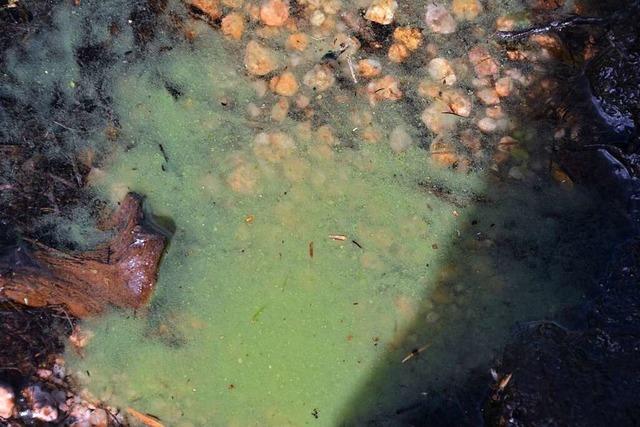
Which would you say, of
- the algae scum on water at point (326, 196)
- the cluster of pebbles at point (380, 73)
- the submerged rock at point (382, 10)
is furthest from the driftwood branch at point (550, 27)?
the submerged rock at point (382, 10)

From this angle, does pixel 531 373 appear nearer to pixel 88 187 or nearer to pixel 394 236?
pixel 394 236

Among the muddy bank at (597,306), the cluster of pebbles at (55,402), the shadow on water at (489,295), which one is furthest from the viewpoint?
the cluster of pebbles at (55,402)

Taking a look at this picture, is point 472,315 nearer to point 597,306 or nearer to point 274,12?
point 597,306

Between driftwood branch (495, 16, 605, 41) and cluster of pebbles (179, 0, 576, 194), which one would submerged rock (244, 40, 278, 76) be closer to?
cluster of pebbles (179, 0, 576, 194)

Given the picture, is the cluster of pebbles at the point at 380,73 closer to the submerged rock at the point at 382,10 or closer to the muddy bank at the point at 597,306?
the submerged rock at the point at 382,10

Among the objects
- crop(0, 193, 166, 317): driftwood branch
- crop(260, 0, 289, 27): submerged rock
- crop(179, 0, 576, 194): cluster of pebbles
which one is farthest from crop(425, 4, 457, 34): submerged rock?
crop(0, 193, 166, 317): driftwood branch

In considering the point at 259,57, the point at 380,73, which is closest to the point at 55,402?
the point at 259,57
